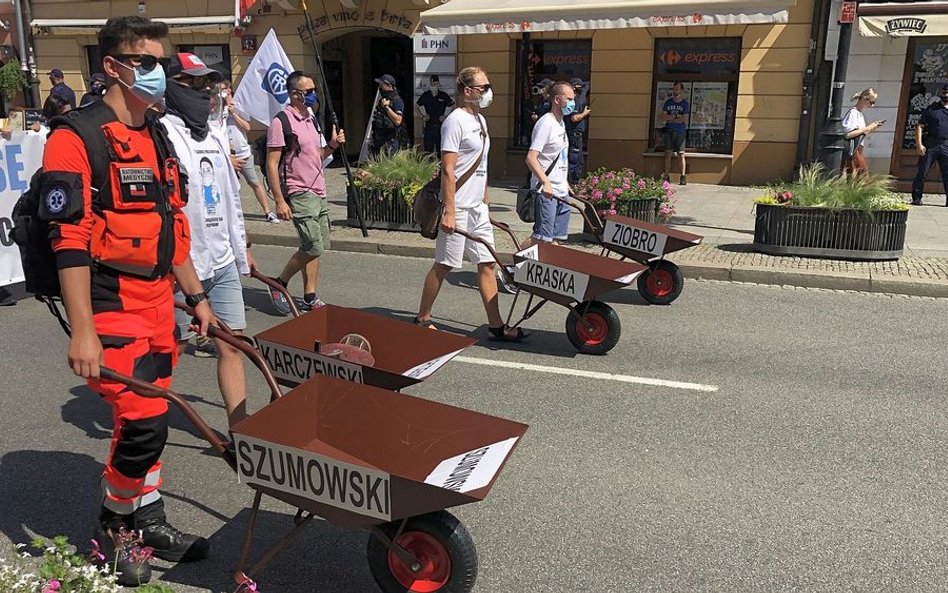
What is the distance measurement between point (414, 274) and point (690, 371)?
13.1 ft

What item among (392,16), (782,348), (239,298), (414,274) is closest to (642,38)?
(392,16)

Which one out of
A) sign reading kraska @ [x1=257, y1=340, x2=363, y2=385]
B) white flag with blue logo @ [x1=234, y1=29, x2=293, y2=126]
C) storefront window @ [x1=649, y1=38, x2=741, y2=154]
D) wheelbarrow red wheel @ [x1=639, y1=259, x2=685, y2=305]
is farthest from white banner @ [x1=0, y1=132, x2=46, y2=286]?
storefront window @ [x1=649, y1=38, x2=741, y2=154]

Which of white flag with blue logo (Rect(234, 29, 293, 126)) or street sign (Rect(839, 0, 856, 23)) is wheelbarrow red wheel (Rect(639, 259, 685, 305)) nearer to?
street sign (Rect(839, 0, 856, 23))

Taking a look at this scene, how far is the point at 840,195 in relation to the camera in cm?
891

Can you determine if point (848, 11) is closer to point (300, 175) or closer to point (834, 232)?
point (834, 232)

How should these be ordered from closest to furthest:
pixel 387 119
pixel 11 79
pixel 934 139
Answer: pixel 934 139 < pixel 387 119 < pixel 11 79

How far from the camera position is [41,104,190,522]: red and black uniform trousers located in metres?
2.87

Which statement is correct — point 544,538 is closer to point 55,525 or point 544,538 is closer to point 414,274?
point 55,525

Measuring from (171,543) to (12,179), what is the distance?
576 centimetres

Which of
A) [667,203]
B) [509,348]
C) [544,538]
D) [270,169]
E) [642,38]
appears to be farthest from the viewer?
[642,38]

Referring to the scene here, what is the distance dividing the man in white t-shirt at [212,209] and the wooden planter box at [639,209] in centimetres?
566

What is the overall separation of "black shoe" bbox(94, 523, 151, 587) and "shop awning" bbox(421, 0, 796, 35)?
1187 cm

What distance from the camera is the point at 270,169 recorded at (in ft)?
22.2

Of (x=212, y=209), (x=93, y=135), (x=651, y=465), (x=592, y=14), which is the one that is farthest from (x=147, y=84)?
(x=592, y=14)
